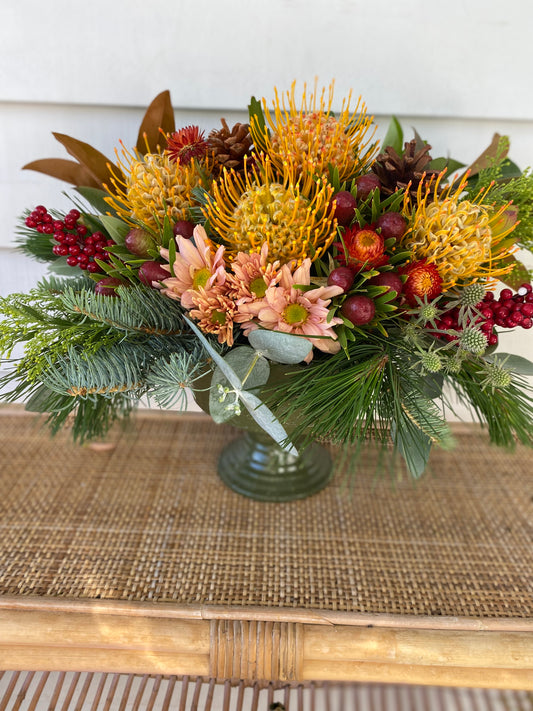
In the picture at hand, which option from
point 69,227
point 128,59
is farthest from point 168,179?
point 128,59

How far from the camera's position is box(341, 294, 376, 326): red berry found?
0.38m

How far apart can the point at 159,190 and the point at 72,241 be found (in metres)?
0.10

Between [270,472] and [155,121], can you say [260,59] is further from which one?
[270,472]

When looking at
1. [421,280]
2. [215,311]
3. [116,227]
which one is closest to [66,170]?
[116,227]

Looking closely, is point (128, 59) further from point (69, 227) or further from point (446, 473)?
point (446, 473)

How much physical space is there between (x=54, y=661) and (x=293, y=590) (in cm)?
23

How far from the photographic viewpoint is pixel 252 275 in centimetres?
39

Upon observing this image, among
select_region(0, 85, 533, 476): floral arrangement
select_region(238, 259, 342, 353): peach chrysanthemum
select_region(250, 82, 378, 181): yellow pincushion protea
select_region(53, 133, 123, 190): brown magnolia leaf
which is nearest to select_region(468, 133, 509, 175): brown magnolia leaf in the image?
select_region(0, 85, 533, 476): floral arrangement

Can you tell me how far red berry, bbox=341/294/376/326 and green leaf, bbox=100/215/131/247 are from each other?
0.21m

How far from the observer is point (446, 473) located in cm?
70

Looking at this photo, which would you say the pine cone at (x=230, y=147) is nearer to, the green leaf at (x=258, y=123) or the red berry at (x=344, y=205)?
the green leaf at (x=258, y=123)

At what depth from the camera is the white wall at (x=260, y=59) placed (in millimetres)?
625

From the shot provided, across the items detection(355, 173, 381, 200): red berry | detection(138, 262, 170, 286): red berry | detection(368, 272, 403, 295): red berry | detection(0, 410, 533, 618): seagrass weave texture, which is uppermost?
detection(355, 173, 381, 200): red berry

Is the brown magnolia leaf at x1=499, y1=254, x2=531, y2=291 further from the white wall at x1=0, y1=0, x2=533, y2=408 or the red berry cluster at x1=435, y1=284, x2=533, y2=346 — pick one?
the white wall at x1=0, y1=0, x2=533, y2=408
